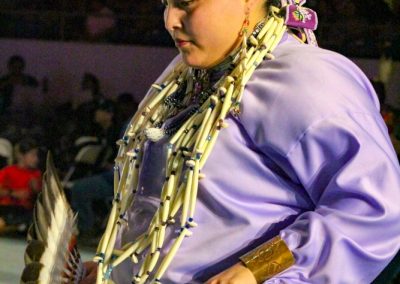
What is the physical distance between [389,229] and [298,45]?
28 centimetres

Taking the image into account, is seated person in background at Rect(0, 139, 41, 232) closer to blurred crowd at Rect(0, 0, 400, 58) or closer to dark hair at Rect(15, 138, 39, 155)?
dark hair at Rect(15, 138, 39, 155)

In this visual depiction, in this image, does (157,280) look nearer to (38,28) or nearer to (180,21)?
(180,21)

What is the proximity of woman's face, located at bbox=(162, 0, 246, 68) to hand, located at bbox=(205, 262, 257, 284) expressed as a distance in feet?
0.95

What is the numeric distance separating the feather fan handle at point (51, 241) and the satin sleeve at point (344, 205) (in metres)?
0.36

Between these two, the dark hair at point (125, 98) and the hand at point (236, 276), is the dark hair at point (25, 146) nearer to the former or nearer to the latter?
the dark hair at point (125, 98)

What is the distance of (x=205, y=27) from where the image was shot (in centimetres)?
127

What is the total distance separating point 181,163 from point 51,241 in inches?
9.5

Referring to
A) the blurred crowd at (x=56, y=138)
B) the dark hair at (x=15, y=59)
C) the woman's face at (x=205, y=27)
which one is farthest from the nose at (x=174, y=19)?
the dark hair at (x=15, y=59)

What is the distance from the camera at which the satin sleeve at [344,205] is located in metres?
1.18

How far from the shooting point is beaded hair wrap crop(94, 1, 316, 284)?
126 cm

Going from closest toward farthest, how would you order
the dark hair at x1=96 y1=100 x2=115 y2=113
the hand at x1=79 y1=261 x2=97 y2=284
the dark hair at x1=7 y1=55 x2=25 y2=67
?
the hand at x1=79 y1=261 x2=97 y2=284 → the dark hair at x1=96 y1=100 x2=115 y2=113 → the dark hair at x1=7 y1=55 x2=25 y2=67

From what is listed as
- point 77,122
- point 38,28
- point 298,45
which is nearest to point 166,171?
point 298,45

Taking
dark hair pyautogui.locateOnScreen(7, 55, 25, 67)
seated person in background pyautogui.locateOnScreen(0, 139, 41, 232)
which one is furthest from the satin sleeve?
dark hair pyautogui.locateOnScreen(7, 55, 25, 67)

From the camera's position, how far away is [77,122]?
5.36 metres
